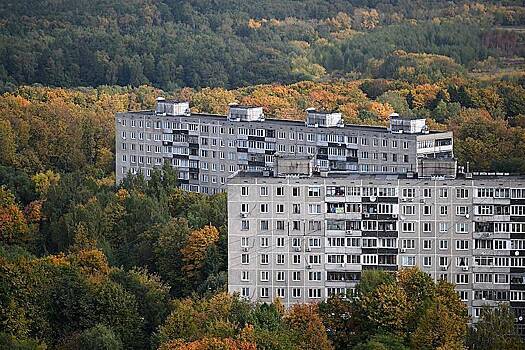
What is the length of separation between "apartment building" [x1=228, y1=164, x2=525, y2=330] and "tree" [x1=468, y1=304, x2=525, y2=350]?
2053mm

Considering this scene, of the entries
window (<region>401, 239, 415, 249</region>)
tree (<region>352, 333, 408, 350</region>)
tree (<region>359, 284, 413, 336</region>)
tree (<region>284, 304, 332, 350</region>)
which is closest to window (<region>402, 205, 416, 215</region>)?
window (<region>401, 239, 415, 249</region>)

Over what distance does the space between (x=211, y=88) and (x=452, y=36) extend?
1139 centimetres

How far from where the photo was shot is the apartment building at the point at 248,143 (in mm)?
41906

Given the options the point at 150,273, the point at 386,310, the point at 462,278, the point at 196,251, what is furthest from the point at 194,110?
the point at 386,310

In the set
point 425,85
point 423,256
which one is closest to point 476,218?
point 423,256

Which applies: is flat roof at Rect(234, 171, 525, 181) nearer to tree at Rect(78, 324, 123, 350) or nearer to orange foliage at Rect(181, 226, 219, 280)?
orange foliage at Rect(181, 226, 219, 280)

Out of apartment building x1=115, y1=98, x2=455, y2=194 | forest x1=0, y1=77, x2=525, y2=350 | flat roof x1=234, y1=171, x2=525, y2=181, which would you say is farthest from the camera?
apartment building x1=115, y1=98, x2=455, y2=194

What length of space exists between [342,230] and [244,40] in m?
61.6

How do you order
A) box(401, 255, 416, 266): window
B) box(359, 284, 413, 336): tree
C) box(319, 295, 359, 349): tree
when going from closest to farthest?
box(359, 284, 413, 336): tree
box(319, 295, 359, 349): tree
box(401, 255, 416, 266): window

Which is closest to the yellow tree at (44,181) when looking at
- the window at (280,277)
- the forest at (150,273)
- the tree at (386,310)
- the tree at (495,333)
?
the forest at (150,273)

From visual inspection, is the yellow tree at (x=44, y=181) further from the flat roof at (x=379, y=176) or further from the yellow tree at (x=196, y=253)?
the flat roof at (x=379, y=176)

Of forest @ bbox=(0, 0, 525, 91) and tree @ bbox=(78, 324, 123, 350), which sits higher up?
forest @ bbox=(0, 0, 525, 91)

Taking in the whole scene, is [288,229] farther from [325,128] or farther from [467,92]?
[467,92]

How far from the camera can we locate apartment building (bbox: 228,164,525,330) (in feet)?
104
